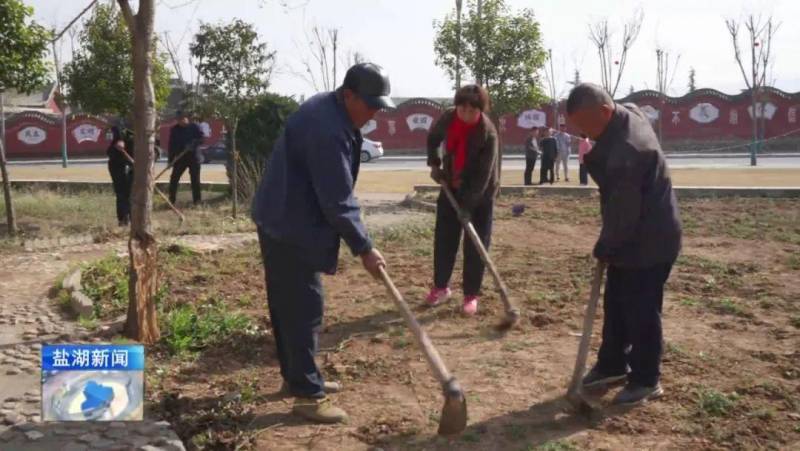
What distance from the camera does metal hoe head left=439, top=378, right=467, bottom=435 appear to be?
139 inches

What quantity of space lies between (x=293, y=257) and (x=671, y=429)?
1883mm

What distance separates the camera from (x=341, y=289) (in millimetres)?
6633

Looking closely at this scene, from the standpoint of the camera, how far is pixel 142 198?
16.4 ft

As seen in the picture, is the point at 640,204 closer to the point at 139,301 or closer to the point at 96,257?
the point at 139,301

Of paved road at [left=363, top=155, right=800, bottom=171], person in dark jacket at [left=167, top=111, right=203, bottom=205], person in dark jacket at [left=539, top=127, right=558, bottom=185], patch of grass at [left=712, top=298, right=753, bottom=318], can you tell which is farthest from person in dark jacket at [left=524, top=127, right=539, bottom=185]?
patch of grass at [left=712, top=298, right=753, bottom=318]

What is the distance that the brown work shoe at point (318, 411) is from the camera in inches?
151

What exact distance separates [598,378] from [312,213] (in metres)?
1.76

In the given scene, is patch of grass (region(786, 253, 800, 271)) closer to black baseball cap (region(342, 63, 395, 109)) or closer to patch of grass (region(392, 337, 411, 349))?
patch of grass (region(392, 337, 411, 349))

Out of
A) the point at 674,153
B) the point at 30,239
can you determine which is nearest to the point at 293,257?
the point at 30,239

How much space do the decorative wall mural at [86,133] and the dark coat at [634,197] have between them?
40868 millimetres

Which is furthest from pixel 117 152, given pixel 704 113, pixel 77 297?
pixel 704 113

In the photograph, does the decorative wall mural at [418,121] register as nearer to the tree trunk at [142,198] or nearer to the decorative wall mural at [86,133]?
the decorative wall mural at [86,133]

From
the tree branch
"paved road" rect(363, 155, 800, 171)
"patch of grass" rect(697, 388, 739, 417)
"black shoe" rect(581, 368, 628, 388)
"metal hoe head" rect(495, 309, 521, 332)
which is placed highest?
the tree branch

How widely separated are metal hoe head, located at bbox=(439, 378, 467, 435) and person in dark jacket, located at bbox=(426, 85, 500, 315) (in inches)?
85.4
